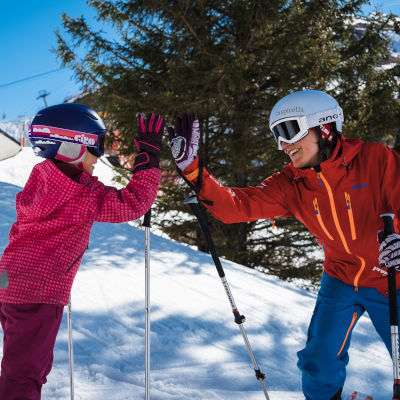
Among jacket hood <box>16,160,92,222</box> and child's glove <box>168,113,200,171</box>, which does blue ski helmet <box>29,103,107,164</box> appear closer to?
jacket hood <box>16,160,92,222</box>

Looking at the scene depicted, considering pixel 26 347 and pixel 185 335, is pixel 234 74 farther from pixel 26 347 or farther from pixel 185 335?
pixel 26 347

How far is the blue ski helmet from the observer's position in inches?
88.7

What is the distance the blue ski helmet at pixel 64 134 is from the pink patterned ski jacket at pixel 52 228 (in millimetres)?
151

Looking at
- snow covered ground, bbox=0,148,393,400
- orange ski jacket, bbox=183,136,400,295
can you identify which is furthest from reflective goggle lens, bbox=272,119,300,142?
snow covered ground, bbox=0,148,393,400

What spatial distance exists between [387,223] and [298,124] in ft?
2.48

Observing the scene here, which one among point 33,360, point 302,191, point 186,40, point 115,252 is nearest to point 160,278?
point 115,252

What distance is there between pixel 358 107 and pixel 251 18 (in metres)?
3.14

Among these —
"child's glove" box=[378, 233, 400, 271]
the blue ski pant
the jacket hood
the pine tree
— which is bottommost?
the blue ski pant

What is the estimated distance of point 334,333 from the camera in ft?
8.09

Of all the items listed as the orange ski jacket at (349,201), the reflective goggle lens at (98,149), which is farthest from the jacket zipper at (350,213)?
the reflective goggle lens at (98,149)

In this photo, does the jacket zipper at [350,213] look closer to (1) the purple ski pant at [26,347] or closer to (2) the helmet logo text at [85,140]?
(2) the helmet logo text at [85,140]

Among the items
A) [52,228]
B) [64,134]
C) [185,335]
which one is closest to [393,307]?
[52,228]

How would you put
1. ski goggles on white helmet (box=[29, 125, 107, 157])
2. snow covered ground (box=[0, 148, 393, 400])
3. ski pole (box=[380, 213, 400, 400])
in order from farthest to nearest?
snow covered ground (box=[0, 148, 393, 400]) < ski goggles on white helmet (box=[29, 125, 107, 157]) < ski pole (box=[380, 213, 400, 400])

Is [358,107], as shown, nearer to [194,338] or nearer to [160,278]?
[160,278]
